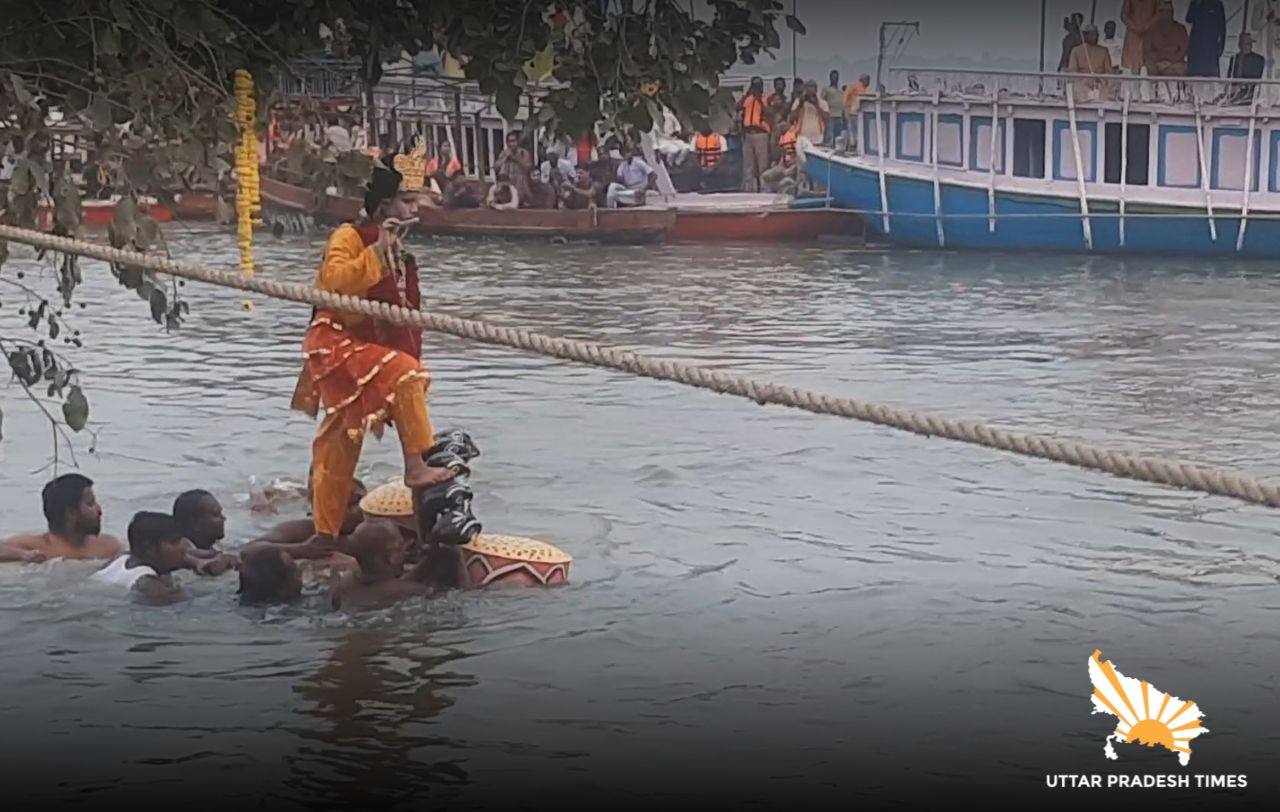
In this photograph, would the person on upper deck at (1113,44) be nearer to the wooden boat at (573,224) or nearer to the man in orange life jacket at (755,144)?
the man in orange life jacket at (755,144)

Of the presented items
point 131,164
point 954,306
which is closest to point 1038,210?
point 954,306

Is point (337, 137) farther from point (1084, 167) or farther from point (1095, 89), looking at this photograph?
point (1084, 167)

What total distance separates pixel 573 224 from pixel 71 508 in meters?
16.3

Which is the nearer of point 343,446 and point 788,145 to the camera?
point 343,446

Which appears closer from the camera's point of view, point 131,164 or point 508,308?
point 131,164

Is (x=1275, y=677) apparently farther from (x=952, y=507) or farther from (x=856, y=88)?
(x=856, y=88)

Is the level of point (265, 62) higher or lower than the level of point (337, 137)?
higher

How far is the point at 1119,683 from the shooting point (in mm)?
5762

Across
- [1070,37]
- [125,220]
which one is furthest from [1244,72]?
[125,220]

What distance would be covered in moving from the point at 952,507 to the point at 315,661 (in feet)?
12.7

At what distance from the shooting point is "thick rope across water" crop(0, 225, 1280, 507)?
2.75 m

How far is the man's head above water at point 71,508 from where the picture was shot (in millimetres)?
6574

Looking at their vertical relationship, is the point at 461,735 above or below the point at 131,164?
below

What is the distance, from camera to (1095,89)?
67.9ft
